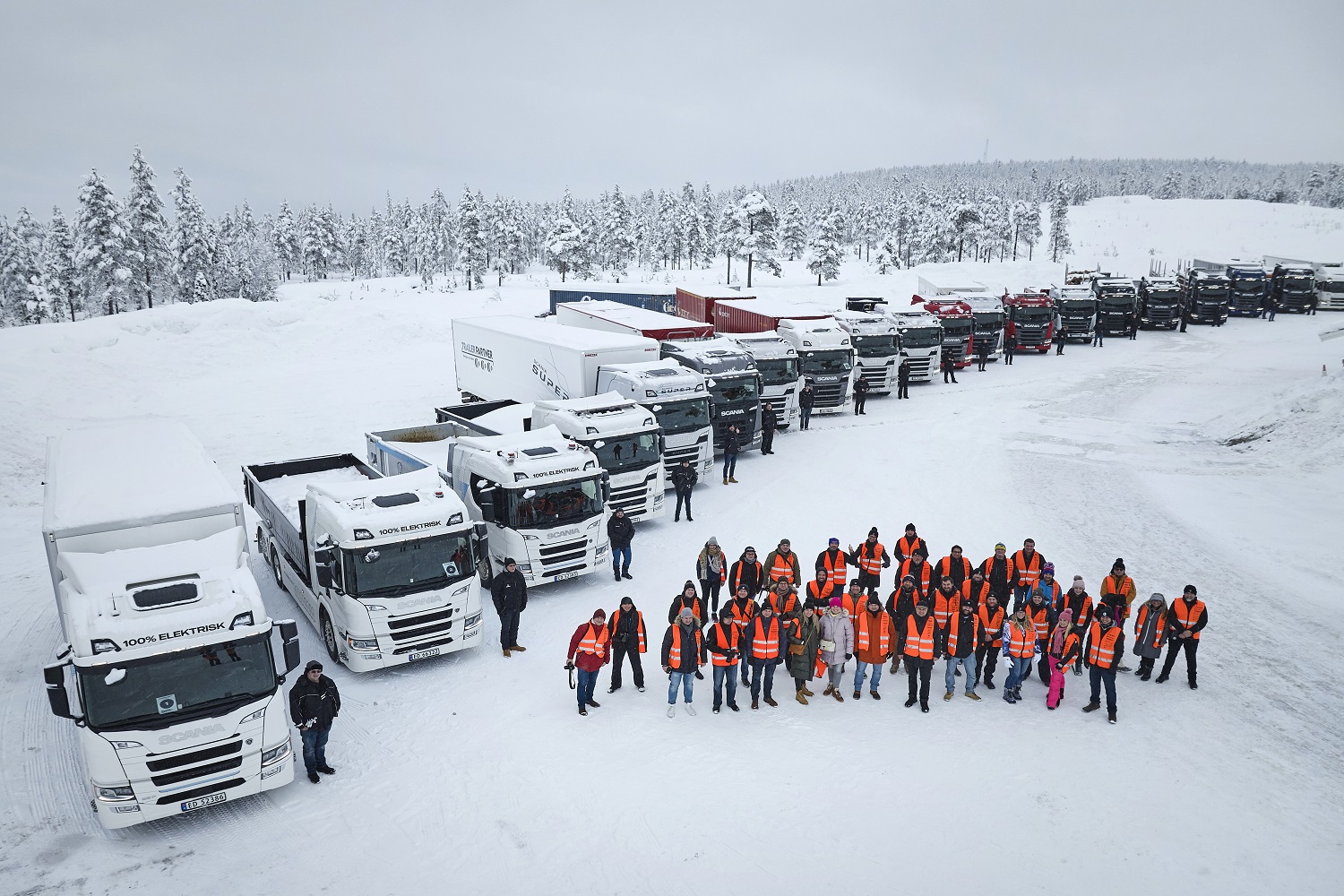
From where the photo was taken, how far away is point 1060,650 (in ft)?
32.3

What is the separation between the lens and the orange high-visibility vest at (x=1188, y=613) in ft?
33.1

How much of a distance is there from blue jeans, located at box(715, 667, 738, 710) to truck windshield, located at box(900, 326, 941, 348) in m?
24.4

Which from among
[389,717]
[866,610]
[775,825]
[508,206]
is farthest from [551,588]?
[508,206]

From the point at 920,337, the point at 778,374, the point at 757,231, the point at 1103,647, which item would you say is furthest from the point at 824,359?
the point at 757,231

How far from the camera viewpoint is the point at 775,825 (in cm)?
782

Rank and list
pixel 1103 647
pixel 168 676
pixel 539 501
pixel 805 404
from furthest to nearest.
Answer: pixel 805 404 → pixel 539 501 → pixel 1103 647 → pixel 168 676

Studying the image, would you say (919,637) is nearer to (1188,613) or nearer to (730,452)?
(1188,613)

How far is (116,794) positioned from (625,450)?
1020 cm

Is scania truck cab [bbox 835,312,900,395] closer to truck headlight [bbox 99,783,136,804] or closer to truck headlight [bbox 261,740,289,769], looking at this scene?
truck headlight [bbox 261,740,289,769]

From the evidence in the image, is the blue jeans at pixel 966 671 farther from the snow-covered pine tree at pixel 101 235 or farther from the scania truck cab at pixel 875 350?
the snow-covered pine tree at pixel 101 235

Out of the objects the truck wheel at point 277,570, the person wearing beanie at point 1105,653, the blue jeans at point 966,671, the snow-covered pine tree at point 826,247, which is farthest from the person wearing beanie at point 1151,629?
the snow-covered pine tree at point 826,247

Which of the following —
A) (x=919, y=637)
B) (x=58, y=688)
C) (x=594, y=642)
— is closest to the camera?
(x=58, y=688)

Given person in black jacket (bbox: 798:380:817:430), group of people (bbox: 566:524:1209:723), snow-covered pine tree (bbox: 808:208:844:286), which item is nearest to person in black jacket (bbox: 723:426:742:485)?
person in black jacket (bbox: 798:380:817:430)

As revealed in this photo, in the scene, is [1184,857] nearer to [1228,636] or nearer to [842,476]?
[1228,636]
